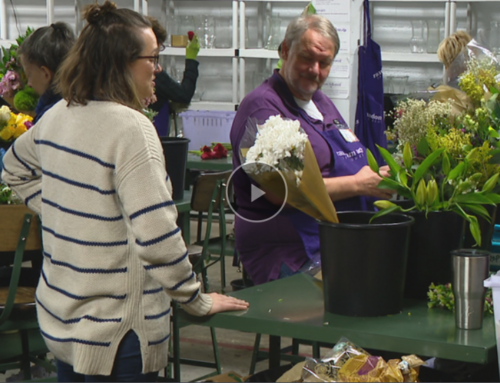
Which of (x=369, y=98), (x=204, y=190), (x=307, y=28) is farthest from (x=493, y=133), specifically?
(x=369, y=98)

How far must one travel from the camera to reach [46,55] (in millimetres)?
2748

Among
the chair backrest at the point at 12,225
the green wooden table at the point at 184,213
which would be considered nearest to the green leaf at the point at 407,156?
the chair backrest at the point at 12,225

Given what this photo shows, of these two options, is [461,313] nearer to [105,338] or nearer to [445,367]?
[445,367]

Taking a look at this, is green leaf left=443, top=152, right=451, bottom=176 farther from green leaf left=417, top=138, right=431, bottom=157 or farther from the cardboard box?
the cardboard box

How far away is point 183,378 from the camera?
3521 millimetres

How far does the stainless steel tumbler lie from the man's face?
0.97 metres

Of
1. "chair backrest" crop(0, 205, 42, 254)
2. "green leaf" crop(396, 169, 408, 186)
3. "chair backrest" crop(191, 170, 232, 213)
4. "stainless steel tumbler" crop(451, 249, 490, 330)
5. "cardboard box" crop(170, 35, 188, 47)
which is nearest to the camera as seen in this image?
"stainless steel tumbler" crop(451, 249, 490, 330)

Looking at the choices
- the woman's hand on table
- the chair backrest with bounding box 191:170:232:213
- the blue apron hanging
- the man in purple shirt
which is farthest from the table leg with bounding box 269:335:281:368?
the blue apron hanging

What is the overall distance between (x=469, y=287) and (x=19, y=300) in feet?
5.78

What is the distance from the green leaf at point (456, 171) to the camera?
1.69m

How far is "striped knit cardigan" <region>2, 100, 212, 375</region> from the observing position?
157 centimetres

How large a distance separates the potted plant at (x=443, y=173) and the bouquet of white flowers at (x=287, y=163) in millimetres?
191

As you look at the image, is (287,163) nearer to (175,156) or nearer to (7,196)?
(7,196)
